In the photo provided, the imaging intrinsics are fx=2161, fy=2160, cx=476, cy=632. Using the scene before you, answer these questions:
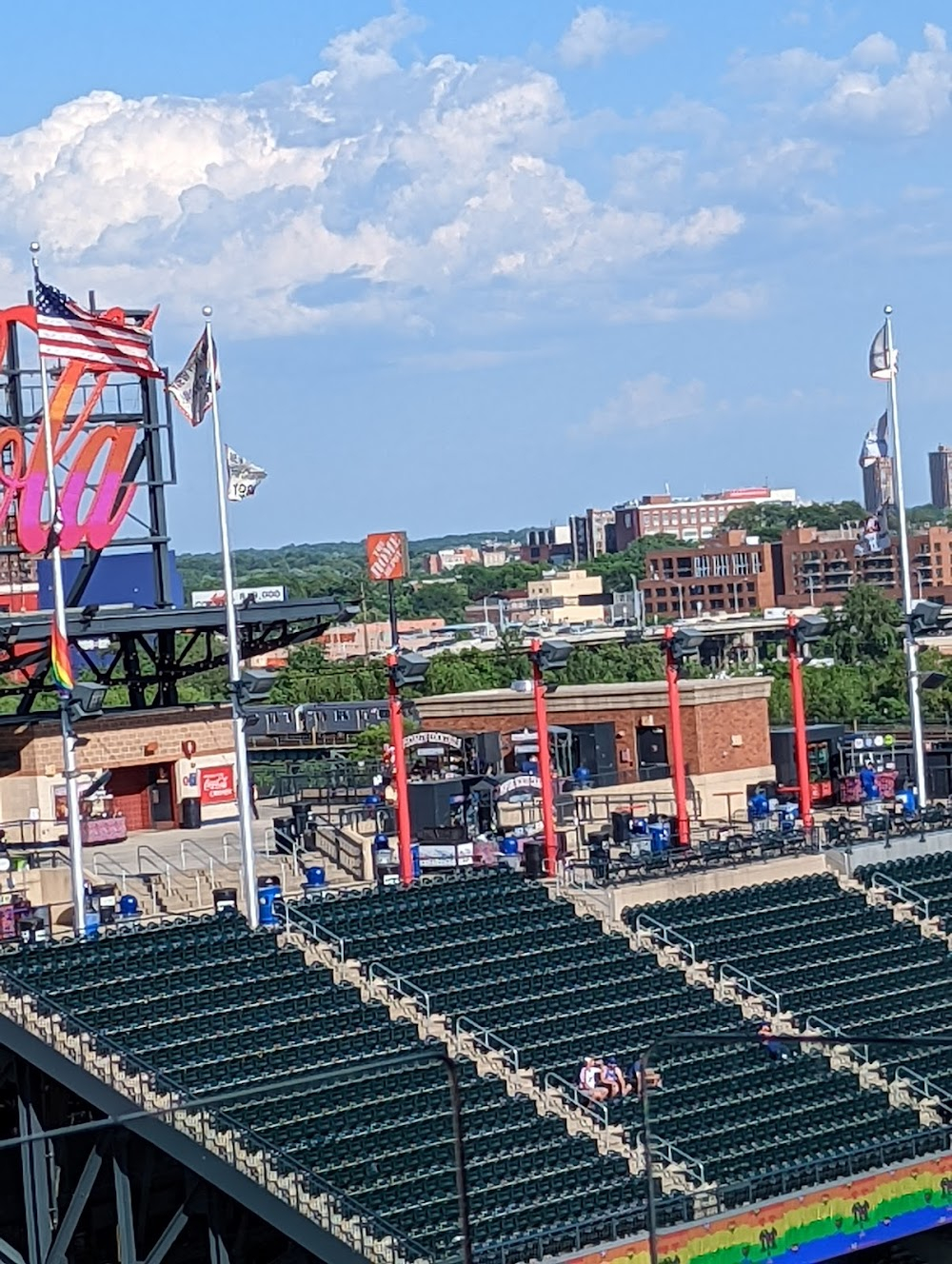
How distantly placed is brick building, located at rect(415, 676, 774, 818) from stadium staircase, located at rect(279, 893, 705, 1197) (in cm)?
1260

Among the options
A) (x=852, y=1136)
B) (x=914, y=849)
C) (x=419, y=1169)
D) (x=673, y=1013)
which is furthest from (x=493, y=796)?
(x=419, y=1169)

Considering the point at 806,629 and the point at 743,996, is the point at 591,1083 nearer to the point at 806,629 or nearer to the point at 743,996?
the point at 743,996

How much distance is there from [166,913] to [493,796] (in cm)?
783

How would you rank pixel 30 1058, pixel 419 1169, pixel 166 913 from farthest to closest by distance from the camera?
pixel 166 913 < pixel 30 1058 < pixel 419 1169

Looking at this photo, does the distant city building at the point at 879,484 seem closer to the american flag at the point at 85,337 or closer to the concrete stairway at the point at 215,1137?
the american flag at the point at 85,337

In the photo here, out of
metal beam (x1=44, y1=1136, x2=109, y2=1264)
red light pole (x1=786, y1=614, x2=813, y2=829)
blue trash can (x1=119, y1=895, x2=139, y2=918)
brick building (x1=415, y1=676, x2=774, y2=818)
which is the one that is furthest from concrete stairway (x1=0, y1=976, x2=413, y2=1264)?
brick building (x1=415, y1=676, x2=774, y2=818)

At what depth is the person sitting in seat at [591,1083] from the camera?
2406 centimetres

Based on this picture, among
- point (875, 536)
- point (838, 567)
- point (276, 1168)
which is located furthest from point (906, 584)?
point (838, 567)

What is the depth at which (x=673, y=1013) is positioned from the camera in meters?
26.8

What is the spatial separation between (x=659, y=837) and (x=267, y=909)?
752cm

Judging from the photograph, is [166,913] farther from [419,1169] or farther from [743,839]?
[419,1169]

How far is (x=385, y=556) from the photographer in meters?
34.5

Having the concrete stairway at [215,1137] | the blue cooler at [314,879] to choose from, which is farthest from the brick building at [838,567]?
the concrete stairway at [215,1137]

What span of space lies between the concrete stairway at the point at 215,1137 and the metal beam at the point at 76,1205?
1.08 m
